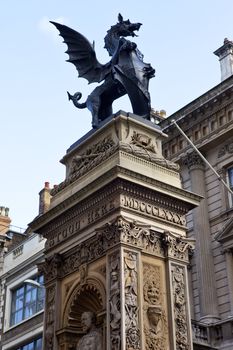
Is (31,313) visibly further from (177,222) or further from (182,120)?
(177,222)

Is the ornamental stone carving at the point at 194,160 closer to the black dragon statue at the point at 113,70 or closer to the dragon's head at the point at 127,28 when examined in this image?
A: the black dragon statue at the point at 113,70

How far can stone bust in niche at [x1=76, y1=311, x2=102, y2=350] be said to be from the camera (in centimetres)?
1102

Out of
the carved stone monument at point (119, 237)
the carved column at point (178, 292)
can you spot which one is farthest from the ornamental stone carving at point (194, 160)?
the carved column at point (178, 292)

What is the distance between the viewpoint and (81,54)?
47.7ft

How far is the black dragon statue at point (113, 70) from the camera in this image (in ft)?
43.0

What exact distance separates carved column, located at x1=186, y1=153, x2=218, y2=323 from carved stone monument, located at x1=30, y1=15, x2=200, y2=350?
42.3 ft

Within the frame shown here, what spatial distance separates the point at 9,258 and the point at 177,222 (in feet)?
73.1

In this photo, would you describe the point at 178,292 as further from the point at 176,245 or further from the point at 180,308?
the point at 176,245

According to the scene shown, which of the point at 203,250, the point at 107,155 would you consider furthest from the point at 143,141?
the point at 203,250

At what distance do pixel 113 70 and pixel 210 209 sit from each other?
14546 mm

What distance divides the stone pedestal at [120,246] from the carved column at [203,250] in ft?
43.0

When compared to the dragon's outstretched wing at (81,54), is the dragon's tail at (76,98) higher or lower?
lower

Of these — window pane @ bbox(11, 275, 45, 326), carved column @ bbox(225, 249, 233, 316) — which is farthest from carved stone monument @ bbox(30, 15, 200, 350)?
window pane @ bbox(11, 275, 45, 326)

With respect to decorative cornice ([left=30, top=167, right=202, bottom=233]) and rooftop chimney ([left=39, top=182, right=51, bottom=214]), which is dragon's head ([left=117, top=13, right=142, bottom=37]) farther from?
rooftop chimney ([left=39, top=182, right=51, bottom=214])
